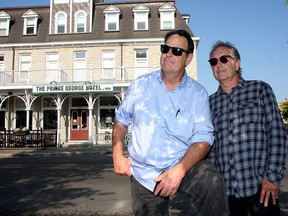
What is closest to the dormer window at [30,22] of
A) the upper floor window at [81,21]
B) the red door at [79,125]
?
the upper floor window at [81,21]

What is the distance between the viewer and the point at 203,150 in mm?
1854

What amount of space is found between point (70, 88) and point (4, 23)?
964cm

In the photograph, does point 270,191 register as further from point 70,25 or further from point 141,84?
point 70,25

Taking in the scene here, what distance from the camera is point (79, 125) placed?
22.0m

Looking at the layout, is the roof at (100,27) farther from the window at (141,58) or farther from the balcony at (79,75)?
the balcony at (79,75)

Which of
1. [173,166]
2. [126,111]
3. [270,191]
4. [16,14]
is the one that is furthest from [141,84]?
[16,14]

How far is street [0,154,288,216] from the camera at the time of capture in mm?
5070

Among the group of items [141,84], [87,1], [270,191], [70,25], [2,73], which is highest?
[87,1]

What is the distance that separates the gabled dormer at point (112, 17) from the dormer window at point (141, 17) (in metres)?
1.40

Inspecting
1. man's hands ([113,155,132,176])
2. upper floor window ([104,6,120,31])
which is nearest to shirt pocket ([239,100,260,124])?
man's hands ([113,155,132,176])

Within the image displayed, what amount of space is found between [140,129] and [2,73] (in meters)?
22.4

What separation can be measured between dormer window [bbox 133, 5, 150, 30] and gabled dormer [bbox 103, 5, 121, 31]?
4.58 feet

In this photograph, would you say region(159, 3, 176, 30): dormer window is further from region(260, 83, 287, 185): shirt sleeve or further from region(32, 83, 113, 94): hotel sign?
region(260, 83, 287, 185): shirt sleeve

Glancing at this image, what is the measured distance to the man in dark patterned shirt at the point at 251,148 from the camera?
225 centimetres
